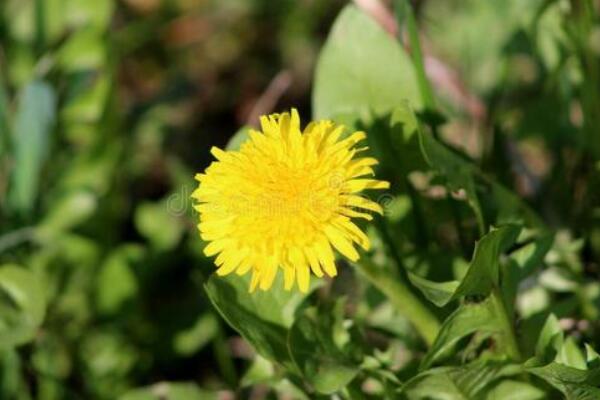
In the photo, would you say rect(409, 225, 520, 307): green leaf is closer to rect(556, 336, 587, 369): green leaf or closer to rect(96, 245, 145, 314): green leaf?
rect(556, 336, 587, 369): green leaf

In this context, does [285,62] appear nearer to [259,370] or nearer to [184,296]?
[184,296]

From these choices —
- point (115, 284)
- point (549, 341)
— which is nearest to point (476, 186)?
point (549, 341)

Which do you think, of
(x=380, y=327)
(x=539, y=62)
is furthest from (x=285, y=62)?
(x=380, y=327)

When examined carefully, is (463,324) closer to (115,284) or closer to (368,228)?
(368,228)

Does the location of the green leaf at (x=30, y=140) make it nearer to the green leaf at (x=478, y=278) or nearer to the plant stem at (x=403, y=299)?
the plant stem at (x=403, y=299)

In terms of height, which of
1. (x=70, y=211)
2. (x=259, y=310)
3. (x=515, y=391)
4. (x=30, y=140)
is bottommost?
(x=515, y=391)

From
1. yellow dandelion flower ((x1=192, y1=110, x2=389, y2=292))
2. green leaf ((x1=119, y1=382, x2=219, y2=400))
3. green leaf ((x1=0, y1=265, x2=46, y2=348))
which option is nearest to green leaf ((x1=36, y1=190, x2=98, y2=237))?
green leaf ((x1=0, y1=265, x2=46, y2=348))

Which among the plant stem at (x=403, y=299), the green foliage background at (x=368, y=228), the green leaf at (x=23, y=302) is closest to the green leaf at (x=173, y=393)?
the green foliage background at (x=368, y=228)
